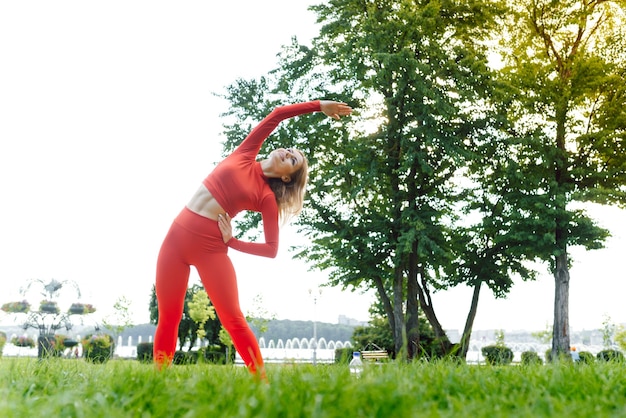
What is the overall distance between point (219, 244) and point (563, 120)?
17.3m

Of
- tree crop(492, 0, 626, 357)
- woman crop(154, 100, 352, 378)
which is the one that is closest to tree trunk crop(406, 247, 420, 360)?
tree crop(492, 0, 626, 357)

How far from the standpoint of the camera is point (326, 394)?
103 inches

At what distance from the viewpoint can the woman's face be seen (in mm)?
4816

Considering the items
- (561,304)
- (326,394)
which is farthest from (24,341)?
(561,304)

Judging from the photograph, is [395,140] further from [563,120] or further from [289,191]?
[289,191]

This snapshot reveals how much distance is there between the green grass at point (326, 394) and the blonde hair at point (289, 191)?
5.12ft

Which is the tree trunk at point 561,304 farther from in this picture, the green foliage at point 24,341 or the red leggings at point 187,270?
the red leggings at point 187,270

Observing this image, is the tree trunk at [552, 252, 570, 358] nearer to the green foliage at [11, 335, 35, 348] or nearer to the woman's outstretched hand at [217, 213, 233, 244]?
the green foliage at [11, 335, 35, 348]

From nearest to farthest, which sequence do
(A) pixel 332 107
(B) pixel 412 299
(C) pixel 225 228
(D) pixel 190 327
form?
(C) pixel 225 228
(A) pixel 332 107
(B) pixel 412 299
(D) pixel 190 327

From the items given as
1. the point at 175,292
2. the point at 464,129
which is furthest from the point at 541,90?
the point at 175,292

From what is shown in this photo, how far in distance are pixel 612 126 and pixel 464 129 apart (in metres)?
5.24

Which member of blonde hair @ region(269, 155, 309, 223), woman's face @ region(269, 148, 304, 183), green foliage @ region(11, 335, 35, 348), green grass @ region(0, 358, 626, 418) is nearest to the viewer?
green grass @ region(0, 358, 626, 418)

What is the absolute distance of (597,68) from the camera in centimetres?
1880

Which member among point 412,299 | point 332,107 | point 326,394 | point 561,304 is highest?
point 332,107
